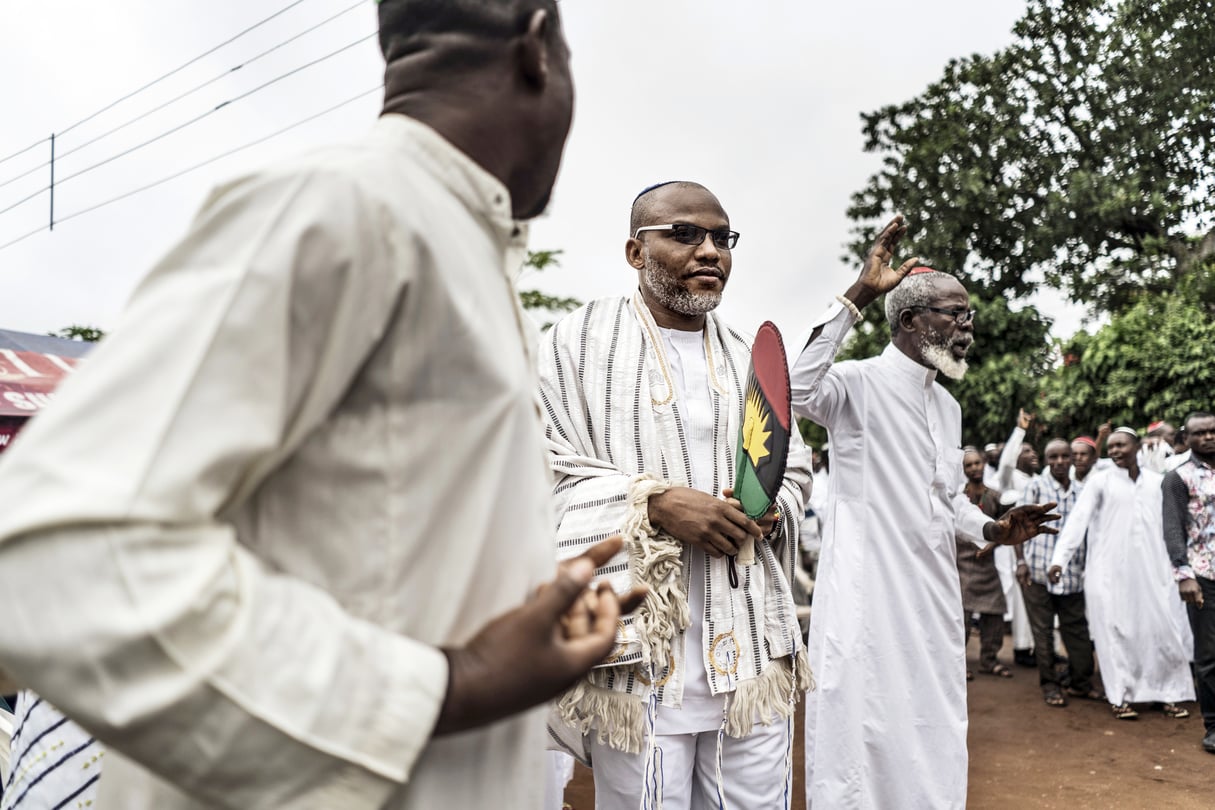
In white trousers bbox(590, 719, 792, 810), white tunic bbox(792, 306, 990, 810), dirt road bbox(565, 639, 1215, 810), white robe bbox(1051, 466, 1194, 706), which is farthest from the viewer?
white robe bbox(1051, 466, 1194, 706)

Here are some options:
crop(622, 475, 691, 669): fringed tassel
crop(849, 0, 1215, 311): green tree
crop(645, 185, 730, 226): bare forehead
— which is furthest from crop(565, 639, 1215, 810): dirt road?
crop(849, 0, 1215, 311): green tree

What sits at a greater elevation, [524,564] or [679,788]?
[524,564]

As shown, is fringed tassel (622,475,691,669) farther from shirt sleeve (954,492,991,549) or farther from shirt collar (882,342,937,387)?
shirt sleeve (954,492,991,549)

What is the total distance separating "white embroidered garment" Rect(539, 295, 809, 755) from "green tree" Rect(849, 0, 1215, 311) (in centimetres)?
2132

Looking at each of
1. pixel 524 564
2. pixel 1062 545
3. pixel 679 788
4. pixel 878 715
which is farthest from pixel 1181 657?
pixel 524 564

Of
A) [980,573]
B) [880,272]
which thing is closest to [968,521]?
Result: [880,272]

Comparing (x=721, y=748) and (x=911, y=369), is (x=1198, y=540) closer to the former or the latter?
(x=911, y=369)

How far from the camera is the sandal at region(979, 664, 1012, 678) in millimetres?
9586

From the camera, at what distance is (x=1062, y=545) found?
8.40m

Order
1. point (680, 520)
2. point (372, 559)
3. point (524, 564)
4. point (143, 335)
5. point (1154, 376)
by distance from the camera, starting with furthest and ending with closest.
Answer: point (1154, 376)
point (680, 520)
point (524, 564)
point (372, 559)
point (143, 335)

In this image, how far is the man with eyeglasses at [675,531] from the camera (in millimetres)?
2762

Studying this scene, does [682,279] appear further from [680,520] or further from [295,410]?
[295,410]

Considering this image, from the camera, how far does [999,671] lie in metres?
9.66

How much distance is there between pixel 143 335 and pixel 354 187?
9.2 inches
